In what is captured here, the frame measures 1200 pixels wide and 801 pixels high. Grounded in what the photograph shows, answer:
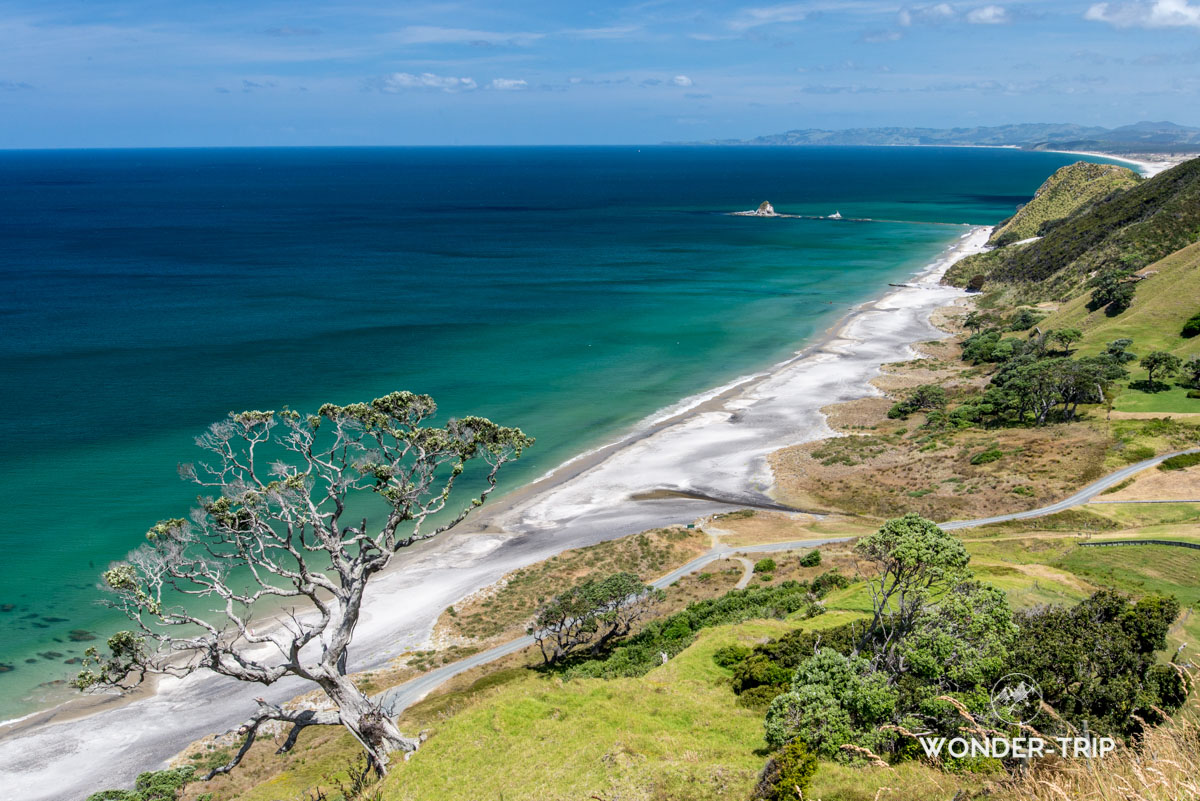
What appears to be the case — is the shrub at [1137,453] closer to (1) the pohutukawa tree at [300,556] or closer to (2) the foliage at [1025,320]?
(2) the foliage at [1025,320]

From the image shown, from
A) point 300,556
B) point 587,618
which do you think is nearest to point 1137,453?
point 587,618

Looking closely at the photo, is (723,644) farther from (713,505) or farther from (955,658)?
(713,505)

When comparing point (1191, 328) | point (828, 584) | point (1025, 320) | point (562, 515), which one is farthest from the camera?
point (1025, 320)

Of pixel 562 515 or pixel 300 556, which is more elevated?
pixel 300 556

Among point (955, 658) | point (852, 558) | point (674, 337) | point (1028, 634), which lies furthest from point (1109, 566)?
point (674, 337)

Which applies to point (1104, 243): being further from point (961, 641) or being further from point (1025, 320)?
point (961, 641)

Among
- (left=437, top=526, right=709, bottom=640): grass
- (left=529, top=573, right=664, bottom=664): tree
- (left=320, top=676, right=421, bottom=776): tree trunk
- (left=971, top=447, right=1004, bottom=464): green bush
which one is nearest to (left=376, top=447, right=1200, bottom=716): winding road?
(left=437, top=526, right=709, bottom=640): grass

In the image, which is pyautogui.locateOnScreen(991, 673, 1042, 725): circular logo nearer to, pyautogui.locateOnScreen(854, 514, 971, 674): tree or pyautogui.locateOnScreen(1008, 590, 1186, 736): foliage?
pyautogui.locateOnScreen(1008, 590, 1186, 736): foliage
